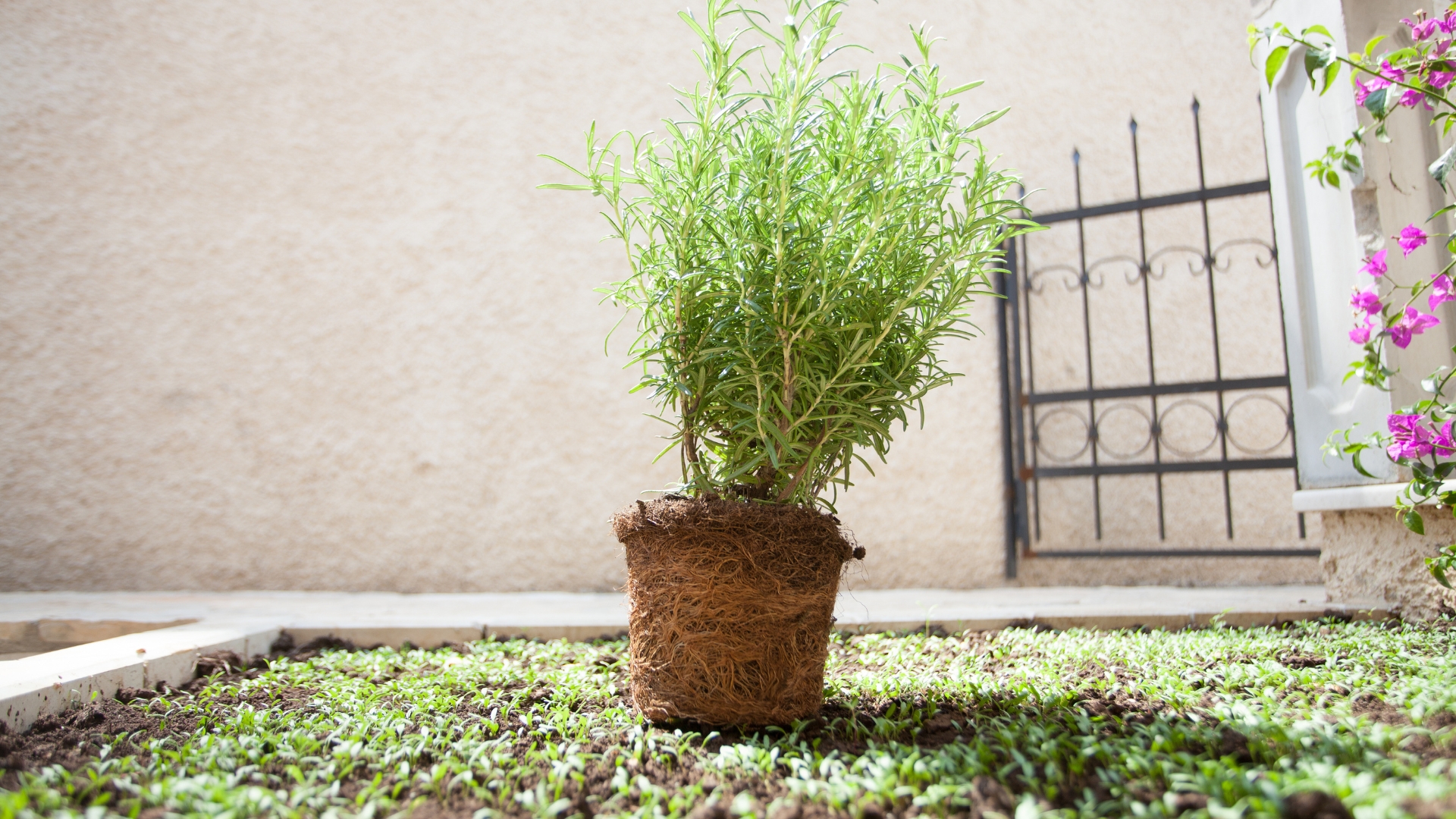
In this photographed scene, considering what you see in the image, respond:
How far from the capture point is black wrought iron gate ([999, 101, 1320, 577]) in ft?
12.1

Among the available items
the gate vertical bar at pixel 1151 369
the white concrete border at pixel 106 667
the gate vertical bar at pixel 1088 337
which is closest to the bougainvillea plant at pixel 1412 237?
the gate vertical bar at pixel 1151 369

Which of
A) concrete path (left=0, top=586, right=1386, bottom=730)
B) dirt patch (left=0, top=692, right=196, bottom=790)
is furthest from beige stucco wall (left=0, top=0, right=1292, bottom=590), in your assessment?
dirt patch (left=0, top=692, right=196, bottom=790)

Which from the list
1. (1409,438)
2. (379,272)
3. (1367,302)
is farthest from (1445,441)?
(379,272)

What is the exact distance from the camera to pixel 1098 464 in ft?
12.3

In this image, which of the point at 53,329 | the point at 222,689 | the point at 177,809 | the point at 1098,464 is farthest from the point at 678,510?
the point at 53,329

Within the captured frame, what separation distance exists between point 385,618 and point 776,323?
203 centimetres

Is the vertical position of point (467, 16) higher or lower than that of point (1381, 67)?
higher

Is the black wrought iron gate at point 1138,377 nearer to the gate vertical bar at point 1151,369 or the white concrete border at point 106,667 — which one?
the gate vertical bar at point 1151,369

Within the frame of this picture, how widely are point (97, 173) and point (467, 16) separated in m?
2.09

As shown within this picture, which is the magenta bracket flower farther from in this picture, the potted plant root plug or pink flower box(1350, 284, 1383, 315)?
the potted plant root plug

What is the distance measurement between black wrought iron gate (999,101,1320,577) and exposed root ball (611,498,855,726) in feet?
8.81

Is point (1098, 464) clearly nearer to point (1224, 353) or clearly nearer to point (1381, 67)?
point (1224, 353)

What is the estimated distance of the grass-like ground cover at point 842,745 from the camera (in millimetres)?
985

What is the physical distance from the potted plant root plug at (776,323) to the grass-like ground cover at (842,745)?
0.48ft
